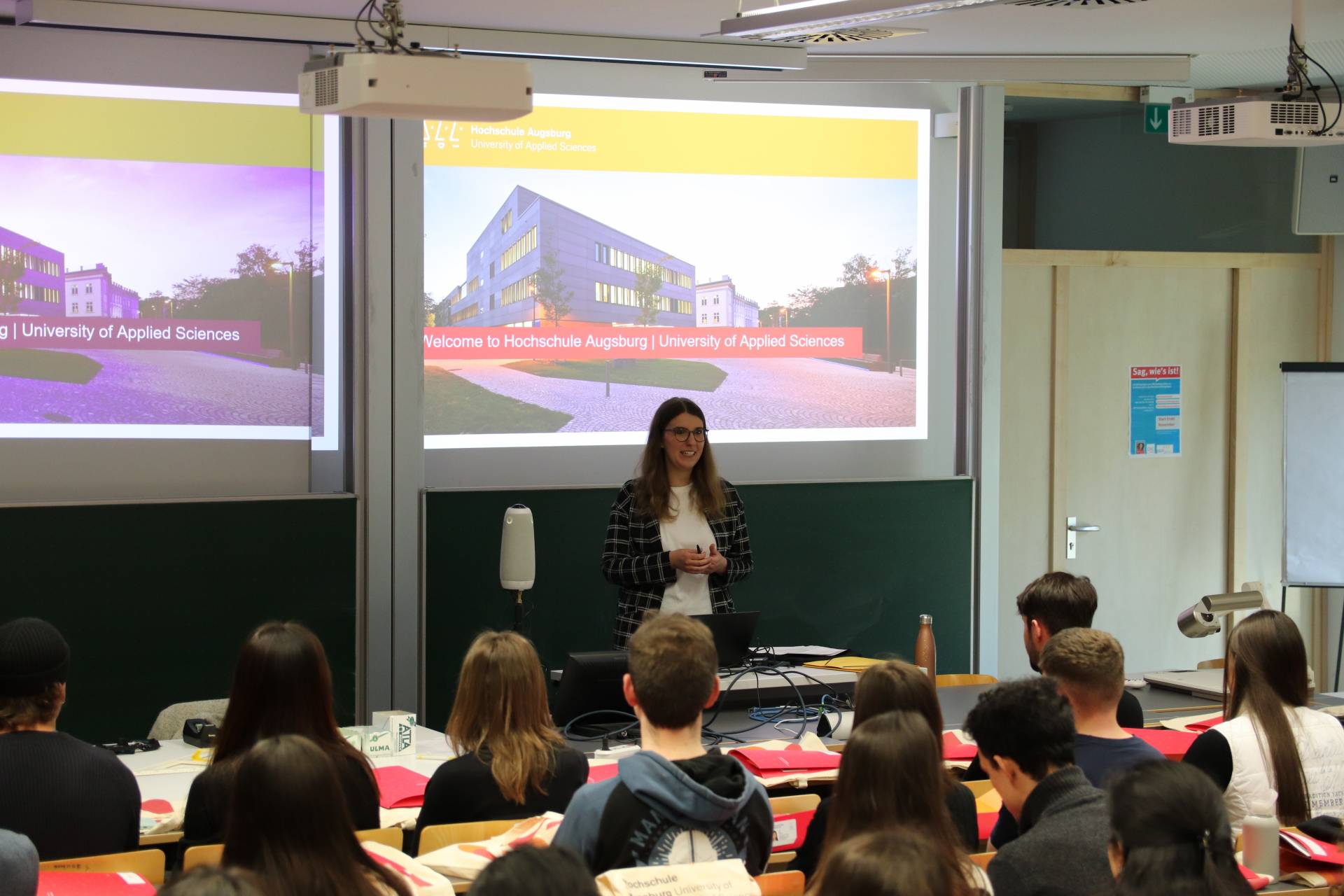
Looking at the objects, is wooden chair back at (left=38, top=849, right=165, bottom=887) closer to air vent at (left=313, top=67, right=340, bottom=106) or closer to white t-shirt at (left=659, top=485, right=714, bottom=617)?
air vent at (left=313, top=67, right=340, bottom=106)

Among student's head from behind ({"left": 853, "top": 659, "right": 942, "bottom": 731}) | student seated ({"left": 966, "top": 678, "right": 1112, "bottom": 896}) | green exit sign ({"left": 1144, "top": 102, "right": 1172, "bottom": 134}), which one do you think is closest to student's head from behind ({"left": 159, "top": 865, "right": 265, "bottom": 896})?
student seated ({"left": 966, "top": 678, "right": 1112, "bottom": 896})

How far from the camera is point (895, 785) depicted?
2.38 m

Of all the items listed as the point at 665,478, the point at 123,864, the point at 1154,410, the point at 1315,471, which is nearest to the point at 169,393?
the point at 665,478

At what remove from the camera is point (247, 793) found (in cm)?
214

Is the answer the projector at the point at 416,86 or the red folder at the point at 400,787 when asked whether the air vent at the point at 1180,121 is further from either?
the red folder at the point at 400,787

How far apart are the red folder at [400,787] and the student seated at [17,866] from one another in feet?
3.33

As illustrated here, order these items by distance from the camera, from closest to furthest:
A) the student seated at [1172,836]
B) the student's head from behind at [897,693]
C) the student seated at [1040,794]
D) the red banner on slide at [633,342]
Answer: the student seated at [1172,836] < the student seated at [1040,794] < the student's head from behind at [897,693] < the red banner on slide at [633,342]

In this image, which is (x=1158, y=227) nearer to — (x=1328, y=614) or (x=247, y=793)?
(x=1328, y=614)

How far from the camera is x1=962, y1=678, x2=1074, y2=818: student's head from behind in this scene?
8.50 ft

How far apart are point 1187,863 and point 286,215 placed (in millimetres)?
4543

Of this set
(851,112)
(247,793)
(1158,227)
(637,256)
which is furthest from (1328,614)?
(247,793)

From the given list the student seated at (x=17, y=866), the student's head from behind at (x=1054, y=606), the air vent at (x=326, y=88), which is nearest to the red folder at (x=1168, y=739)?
the student's head from behind at (x=1054, y=606)

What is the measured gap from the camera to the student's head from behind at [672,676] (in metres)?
2.57


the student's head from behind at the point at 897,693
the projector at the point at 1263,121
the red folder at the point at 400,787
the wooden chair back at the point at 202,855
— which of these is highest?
the projector at the point at 1263,121
